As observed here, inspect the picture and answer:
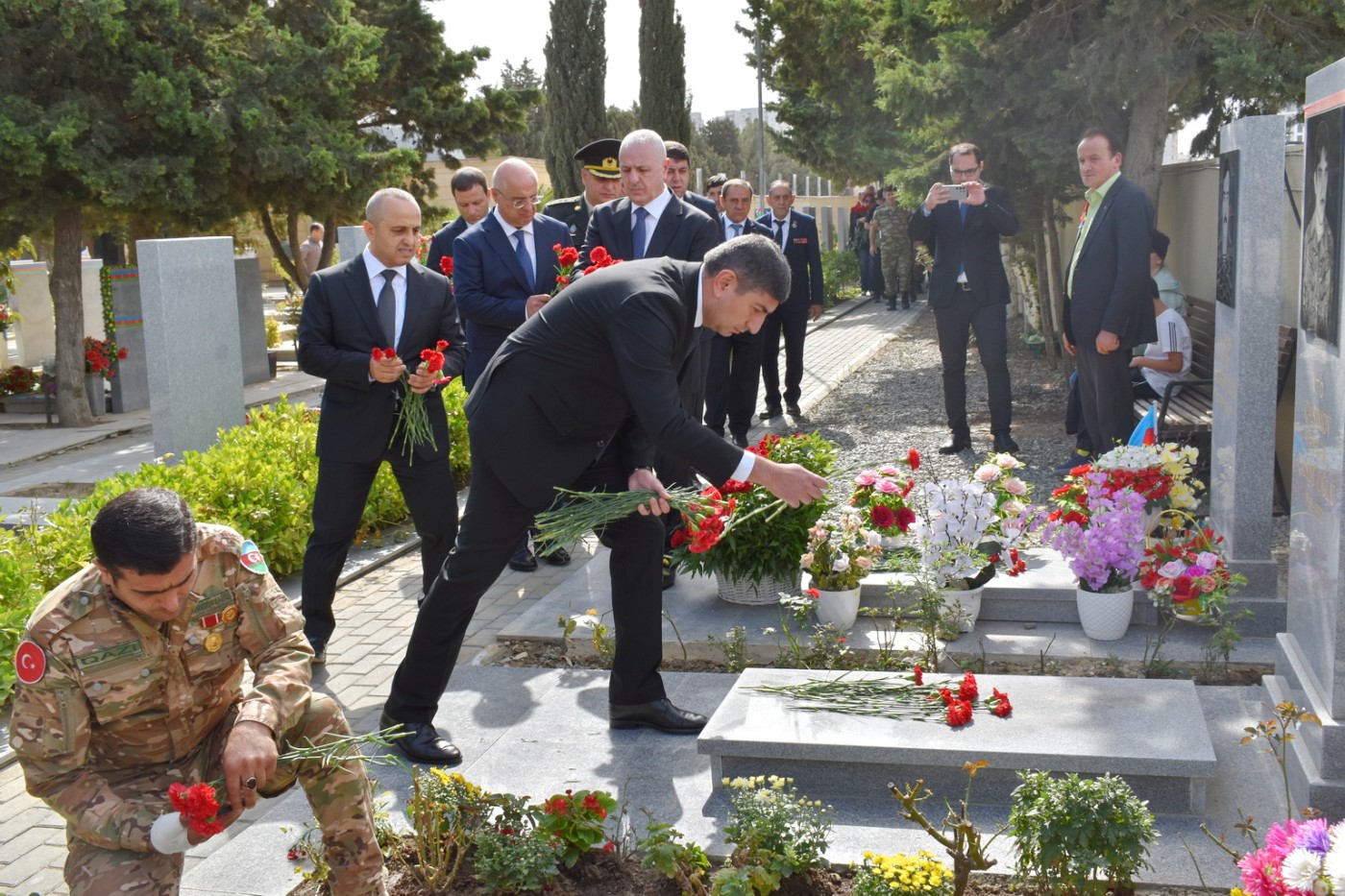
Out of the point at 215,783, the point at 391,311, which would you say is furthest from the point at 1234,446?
the point at 215,783

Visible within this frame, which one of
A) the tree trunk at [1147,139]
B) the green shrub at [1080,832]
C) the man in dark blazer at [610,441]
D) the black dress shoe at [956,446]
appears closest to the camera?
the green shrub at [1080,832]

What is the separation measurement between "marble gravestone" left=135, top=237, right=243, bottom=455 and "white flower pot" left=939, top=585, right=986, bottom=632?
15.2ft

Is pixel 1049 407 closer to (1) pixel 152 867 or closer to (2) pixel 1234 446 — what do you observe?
(2) pixel 1234 446

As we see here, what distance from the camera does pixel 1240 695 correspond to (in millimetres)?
4723

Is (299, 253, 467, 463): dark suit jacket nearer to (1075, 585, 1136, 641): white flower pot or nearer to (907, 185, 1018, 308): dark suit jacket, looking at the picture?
(1075, 585, 1136, 641): white flower pot

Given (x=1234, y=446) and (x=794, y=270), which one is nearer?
(x=1234, y=446)

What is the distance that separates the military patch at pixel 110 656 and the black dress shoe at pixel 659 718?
2.08 meters

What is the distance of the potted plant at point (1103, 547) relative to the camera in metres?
5.29

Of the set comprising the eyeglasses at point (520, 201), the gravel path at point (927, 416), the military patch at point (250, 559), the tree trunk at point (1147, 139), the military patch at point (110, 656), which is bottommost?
the gravel path at point (927, 416)

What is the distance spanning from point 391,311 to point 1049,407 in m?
7.59

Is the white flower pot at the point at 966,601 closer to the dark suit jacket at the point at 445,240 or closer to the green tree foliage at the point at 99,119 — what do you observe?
the dark suit jacket at the point at 445,240

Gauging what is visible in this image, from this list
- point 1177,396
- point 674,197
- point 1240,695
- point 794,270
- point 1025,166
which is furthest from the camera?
point 1025,166

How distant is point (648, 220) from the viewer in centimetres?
702

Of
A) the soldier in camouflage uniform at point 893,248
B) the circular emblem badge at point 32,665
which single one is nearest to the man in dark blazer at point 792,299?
the circular emblem badge at point 32,665
